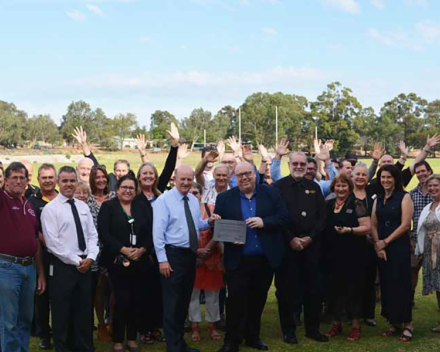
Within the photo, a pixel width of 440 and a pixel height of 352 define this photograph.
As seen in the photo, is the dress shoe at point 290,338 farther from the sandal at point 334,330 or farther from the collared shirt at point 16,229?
the collared shirt at point 16,229

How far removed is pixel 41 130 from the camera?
112 m

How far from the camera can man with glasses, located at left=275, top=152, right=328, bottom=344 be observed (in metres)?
6.76

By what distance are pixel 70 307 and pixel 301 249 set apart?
2.82m

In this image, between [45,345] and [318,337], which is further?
[318,337]

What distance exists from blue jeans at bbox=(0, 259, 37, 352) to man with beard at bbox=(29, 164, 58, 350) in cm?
70

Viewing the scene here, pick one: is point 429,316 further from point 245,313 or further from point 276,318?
point 245,313

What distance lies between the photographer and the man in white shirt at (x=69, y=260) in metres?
5.80

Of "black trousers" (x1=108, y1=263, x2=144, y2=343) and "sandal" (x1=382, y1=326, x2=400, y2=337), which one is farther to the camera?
"sandal" (x1=382, y1=326, x2=400, y2=337)

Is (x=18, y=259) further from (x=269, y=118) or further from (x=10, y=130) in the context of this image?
(x=10, y=130)

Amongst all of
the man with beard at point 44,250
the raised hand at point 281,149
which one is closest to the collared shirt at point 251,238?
the raised hand at point 281,149

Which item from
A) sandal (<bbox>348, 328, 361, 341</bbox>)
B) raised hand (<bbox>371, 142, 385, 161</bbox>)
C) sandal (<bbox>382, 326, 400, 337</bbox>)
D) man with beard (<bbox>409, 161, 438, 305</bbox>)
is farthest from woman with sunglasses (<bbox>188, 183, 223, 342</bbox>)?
raised hand (<bbox>371, 142, 385, 161</bbox>)

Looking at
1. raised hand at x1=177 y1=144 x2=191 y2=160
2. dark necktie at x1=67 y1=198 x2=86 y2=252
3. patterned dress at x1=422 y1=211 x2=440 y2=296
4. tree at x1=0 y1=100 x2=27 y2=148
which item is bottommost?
patterned dress at x1=422 y1=211 x2=440 y2=296

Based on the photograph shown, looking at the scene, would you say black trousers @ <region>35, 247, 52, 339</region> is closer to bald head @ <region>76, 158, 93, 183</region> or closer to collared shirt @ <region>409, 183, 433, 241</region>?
bald head @ <region>76, 158, 93, 183</region>

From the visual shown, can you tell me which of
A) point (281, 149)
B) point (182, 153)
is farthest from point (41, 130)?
point (281, 149)
